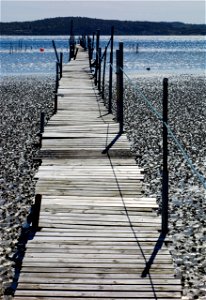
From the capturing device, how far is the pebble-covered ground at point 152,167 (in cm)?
1006

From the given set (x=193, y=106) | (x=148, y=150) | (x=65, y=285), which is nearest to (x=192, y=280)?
(x=65, y=285)

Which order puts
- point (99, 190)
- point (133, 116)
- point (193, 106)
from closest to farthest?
point (99, 190) < point (133, 116) < point (193, 106)

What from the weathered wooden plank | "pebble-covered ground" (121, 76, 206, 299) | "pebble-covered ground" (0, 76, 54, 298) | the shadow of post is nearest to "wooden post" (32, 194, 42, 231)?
"pebble-covered ground" (0, 76, 54, 298)

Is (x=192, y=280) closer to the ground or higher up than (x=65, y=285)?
closer to the ground

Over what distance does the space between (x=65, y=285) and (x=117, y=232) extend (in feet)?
6.23

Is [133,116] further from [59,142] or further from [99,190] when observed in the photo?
[99,190]

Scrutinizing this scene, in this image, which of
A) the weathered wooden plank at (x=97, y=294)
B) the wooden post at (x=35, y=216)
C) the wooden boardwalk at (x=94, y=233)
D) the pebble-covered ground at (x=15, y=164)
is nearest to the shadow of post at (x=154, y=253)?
the wooden boardwalk at (x=94, y=233)

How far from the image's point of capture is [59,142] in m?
15.2

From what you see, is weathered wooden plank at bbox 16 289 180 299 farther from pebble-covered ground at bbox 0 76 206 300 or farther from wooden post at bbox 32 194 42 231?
wooden post at bbox 32 194 42 231

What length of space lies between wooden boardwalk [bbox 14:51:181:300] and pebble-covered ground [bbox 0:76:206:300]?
37.9 inches

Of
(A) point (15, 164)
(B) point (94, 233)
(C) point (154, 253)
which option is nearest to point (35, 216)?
(B) point (94, 233)

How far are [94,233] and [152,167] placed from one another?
7904 mm

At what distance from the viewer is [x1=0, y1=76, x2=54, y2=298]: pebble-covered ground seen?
10820 mm

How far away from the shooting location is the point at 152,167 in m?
16.5
